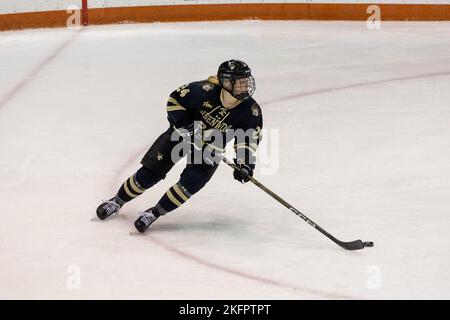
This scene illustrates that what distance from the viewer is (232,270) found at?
434 centimetres

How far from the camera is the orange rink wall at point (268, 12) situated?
10.8 m

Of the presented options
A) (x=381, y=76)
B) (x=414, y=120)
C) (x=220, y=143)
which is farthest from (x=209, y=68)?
(x=220, y=143)

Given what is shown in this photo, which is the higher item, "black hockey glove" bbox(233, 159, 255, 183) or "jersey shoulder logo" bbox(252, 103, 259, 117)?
"jersey shoulder logo" bbox(252, 103, 259, 117)

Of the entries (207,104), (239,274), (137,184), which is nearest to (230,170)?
(137,184)

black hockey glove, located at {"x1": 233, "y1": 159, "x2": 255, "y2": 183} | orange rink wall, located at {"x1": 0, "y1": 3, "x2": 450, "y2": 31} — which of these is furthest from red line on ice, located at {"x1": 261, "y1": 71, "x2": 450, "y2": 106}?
black hockey glove, located at {"x1": 233, "y1": 159, "x2": 255, "y2": 183}

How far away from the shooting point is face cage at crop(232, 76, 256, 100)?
180 inches

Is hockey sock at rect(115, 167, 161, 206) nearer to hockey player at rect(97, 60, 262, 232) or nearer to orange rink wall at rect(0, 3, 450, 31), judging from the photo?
hockey player at rect(97, 60, 262, 232)

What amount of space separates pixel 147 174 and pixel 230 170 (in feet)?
3.80

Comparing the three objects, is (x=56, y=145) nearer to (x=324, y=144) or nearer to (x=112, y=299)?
(x=324, y=144)

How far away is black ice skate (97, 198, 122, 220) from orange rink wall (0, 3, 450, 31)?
6.01 metres

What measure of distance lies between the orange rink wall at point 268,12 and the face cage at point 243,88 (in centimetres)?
636

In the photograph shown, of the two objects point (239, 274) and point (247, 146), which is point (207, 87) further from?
point (239, 274)

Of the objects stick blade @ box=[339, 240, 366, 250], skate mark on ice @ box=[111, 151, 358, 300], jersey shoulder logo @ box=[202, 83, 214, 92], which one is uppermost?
jersey shoulder logo @ box=[202, 83, 214, 92]

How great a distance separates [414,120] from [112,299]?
3.69 metres
